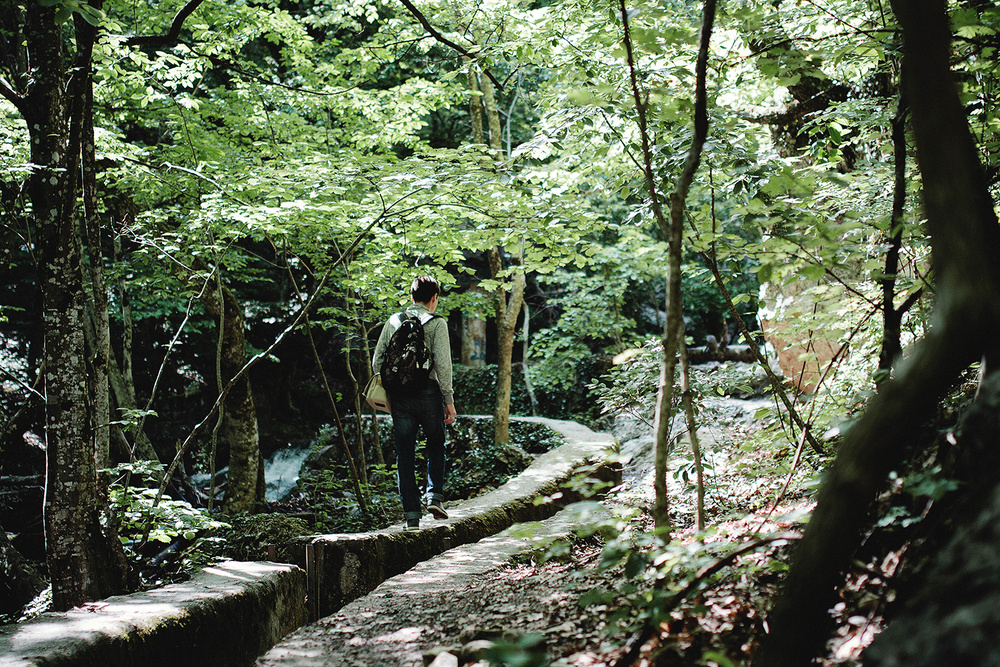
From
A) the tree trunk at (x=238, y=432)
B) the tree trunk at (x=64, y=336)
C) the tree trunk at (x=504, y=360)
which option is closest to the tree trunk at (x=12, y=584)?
the tree trunk at (x=64, y=336)

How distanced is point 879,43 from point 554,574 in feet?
11.0

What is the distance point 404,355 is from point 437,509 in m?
1.42

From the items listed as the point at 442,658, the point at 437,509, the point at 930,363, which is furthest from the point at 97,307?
the point at 930,363

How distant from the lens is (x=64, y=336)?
147 inches

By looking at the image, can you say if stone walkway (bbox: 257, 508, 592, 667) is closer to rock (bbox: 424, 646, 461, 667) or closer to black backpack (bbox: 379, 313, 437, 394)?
rock (bbox: 424, 646, 461, 667)

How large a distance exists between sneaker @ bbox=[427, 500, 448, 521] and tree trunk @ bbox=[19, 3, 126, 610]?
2228 millimetres

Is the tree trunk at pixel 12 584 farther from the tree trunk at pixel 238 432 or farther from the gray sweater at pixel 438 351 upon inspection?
the gray sweater at pixel 438 351

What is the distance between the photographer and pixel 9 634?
2631 mm

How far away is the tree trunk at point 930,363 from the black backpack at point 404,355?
11.5 feet

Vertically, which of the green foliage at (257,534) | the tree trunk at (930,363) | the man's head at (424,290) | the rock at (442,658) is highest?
the man's head at (424,290)

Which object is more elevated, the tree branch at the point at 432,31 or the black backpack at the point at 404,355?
the tree branch at the point at 432,31

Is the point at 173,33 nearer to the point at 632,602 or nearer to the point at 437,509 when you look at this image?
the point at 437,509

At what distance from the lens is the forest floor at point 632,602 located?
1830 mm

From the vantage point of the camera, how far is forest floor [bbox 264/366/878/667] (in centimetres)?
183
